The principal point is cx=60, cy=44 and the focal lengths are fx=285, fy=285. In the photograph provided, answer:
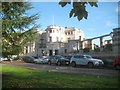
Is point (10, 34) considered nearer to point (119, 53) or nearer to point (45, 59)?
point (119, 53)

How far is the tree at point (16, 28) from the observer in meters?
19.4

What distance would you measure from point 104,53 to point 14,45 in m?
18.9

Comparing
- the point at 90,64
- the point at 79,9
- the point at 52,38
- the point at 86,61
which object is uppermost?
the point at 52,38

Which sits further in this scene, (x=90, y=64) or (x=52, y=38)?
(x=52, y=38)

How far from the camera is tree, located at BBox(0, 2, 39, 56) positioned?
1937 centimetres

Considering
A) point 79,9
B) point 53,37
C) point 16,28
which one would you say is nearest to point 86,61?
point 16,28

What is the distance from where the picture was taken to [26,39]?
21.6m

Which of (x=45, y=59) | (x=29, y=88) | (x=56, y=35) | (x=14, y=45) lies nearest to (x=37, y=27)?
(x=14, y=45)

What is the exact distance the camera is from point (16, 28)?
20.7 meters

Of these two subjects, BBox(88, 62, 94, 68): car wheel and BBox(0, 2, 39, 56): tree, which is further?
BBox(88, 62, 94, 68): car wheel

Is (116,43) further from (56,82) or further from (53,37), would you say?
(53,37)

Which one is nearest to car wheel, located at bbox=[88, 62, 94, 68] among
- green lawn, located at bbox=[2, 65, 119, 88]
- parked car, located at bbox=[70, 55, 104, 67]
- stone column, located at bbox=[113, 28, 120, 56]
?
parked car, located at bbox=[70, 55, 104, 67]

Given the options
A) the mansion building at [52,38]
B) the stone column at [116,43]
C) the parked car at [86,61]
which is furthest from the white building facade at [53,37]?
the stone column at [116,43]

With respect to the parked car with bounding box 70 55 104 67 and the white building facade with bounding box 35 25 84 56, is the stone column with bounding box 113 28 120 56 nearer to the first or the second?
the parked car with bounding box 70 55 104 67
